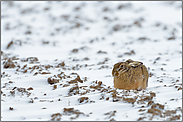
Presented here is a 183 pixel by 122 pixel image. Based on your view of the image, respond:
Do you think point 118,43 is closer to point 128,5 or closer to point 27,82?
point 128,5

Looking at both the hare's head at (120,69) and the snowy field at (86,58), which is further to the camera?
the hare's head at (120,69)

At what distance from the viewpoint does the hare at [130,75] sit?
174 inches

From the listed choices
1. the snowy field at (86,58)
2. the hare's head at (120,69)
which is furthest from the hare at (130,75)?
the snowy field at (86,58)

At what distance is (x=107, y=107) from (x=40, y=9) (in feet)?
42.2

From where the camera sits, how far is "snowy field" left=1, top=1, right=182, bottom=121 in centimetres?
376

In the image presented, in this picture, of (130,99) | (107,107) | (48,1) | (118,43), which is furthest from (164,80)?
(48,1)

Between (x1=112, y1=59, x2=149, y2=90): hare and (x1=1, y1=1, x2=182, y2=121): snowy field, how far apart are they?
0.52ft

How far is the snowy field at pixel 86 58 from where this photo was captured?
376 cm

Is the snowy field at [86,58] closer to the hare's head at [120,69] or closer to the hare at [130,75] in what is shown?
the hare at [130,75]

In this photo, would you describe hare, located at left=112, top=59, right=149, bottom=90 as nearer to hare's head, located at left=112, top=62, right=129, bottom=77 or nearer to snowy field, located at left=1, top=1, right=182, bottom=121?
hare's head, located at left=112, top=62, right=129, bottom=77

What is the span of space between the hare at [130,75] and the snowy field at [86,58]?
16 cm

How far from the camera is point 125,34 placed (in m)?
11.9

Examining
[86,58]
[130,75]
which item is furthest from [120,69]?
[86,58]

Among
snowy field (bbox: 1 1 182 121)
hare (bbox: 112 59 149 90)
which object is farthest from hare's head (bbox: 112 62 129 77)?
snowy field (bbox: 1 1 182 121)
